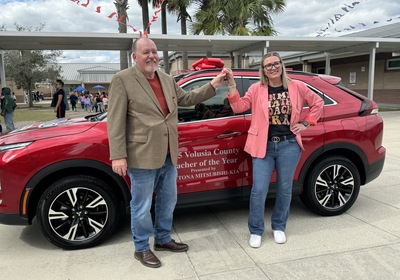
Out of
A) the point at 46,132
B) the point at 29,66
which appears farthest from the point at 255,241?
the point at 29,66

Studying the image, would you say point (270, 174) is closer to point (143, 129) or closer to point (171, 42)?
point (143, 129)

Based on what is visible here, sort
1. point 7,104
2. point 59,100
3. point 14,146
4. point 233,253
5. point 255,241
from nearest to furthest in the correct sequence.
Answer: point 14,146 → point 233,253 → point 255,241 → point 59,100 → point 7,104

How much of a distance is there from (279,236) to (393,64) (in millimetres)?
21557

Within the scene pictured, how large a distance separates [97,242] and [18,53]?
3697 cm

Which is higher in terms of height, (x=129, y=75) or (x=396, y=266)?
(x=129, y=75)

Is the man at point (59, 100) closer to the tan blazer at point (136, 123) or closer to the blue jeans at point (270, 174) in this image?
the tan blazer at point (136, 123)

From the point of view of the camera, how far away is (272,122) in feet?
10.6

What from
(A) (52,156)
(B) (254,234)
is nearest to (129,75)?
(A) (52,156)

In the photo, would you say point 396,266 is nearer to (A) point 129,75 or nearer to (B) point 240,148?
(B) point 240,148

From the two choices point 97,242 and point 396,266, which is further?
point 97,242

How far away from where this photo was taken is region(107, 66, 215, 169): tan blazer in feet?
8.64

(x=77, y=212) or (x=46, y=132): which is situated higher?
(x=46, y=132)

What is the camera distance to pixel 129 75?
2695 mm

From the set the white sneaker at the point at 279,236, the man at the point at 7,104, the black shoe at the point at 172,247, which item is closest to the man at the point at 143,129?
the black shoe at the point at 172,247
